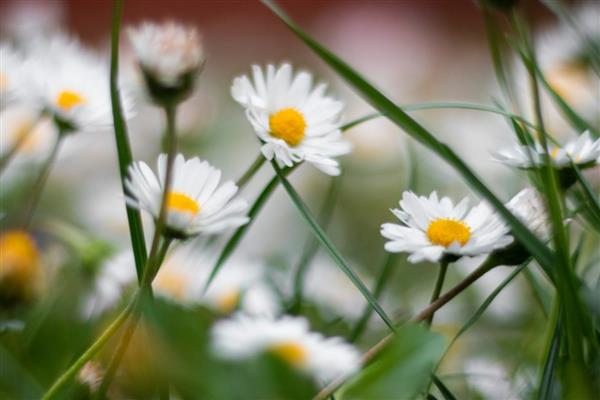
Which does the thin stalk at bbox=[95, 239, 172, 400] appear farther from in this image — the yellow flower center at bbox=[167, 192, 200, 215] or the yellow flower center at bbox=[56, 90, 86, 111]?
the yellow flower center at bbox=[56, 90, 86, 111]

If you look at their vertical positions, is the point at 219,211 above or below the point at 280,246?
below

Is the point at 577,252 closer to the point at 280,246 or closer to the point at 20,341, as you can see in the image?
the point at 20,341

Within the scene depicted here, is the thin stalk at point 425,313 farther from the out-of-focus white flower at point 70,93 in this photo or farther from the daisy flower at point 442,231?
the out-of-focus white flower at point 70,93

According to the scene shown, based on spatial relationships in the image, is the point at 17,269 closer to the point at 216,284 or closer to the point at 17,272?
the point at 17,272

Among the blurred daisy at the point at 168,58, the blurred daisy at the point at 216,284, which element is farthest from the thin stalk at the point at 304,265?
the blurred daisy at the point at 168,58

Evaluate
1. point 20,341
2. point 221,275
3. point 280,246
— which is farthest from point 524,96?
point 20,341

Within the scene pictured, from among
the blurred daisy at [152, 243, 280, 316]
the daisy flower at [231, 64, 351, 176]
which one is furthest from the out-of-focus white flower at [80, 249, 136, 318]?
the daisy flower at [231, 64, 351, 176]
